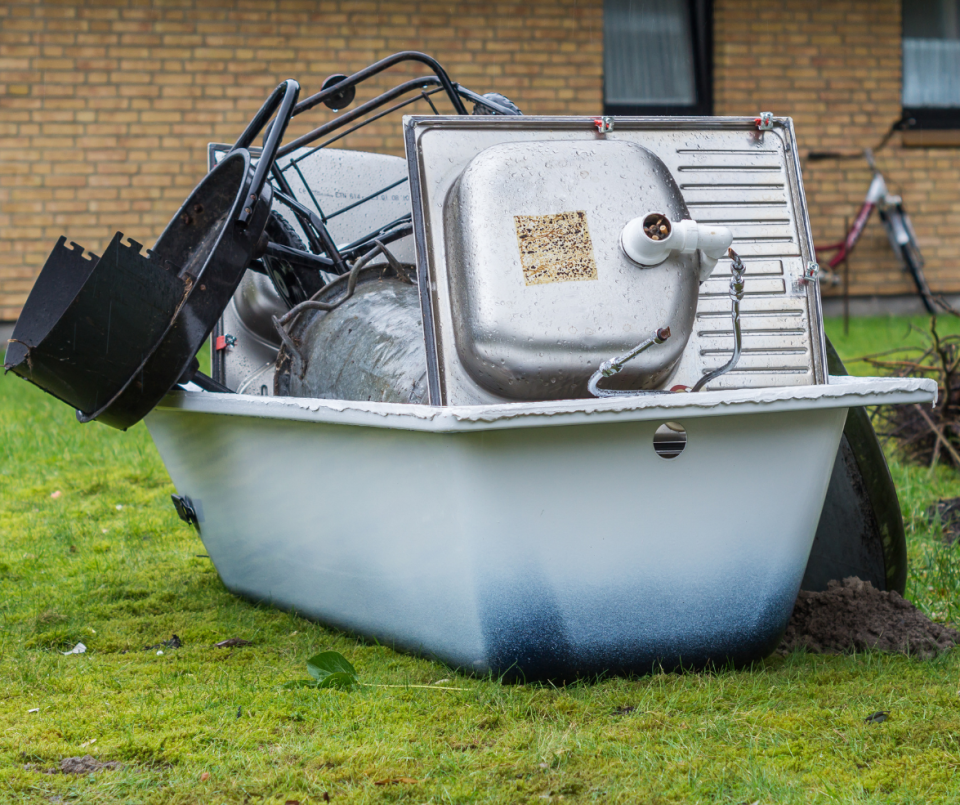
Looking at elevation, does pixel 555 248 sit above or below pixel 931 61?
below

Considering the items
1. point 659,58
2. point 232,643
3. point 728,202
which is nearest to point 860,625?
point 728,202

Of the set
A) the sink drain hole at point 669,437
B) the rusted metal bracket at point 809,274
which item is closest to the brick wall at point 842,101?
the rusted metal bracket at point 809,274

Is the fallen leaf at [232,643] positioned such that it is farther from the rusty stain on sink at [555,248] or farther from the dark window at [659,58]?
the dark window at [659,58]

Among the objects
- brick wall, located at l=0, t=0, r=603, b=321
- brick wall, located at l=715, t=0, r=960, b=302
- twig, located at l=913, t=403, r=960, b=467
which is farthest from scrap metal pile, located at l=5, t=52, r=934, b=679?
brick wall, located at l=715, t=0, r=960, b=302

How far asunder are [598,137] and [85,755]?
1.36 meters

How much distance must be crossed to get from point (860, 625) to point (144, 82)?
5.52 m

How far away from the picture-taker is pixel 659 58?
22.2 feet

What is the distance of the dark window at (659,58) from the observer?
6688 millimetres

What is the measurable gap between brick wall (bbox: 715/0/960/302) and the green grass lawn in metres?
4.99

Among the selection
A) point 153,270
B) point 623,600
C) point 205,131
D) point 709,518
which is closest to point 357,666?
point 623,600

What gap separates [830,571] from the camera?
7.07 feet

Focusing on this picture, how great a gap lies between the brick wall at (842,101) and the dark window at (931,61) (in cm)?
22

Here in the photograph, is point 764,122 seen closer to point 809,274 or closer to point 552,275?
point 809,274

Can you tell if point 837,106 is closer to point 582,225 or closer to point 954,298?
point 954,298
